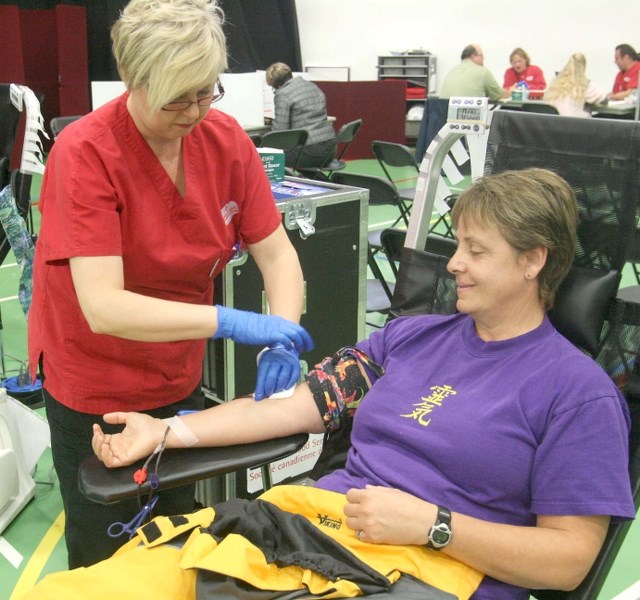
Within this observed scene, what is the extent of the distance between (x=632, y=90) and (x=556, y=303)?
278 inches

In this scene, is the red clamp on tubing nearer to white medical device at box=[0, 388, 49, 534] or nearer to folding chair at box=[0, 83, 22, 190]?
white medical device at box=[0, 388, 49, 534]

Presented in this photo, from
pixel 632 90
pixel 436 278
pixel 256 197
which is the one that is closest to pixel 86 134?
pixel 256 197

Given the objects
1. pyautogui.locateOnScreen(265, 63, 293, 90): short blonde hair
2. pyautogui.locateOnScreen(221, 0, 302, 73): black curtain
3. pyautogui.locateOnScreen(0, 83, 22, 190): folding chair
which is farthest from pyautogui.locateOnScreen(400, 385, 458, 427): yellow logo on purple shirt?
pyautogui.locateOnScreen(221, 0, 302, 73): black curtain

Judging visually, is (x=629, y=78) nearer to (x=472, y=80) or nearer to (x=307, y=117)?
(x=472, y=80)

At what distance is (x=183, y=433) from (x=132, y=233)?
365 mm

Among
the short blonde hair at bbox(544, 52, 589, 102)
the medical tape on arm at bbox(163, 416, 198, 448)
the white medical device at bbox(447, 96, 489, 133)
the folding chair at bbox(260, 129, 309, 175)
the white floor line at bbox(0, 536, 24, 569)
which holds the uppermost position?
the short blonde hair at bbox(544, 52, 589, 102)

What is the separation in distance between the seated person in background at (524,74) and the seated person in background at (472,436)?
8.07m

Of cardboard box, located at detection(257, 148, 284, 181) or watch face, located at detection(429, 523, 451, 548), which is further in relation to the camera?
cardboard box, located at detection(257, 148, 284, 181)

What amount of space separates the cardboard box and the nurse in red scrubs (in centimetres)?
83

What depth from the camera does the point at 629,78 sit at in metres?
8.05

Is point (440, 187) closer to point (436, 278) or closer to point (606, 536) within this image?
point (436, 278)

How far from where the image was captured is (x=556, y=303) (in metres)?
1.49

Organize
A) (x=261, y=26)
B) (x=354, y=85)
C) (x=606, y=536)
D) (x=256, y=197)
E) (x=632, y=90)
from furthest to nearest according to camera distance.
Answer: (x=261, y=26) < (x=354, y=85) < (x=632, y=90) < (x=256, y=197) < (x=606, y=536)

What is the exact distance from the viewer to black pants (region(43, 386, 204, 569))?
1.60 meters
